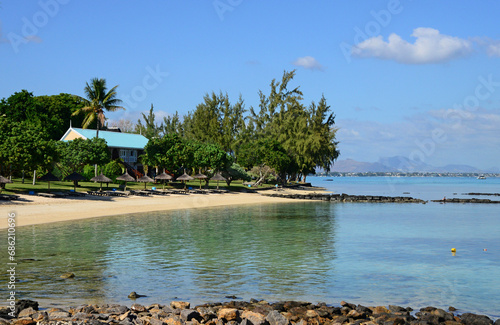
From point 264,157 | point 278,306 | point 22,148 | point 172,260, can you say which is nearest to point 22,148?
point 22,148

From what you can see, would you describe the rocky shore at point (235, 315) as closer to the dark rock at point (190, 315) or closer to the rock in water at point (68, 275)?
the dark rock at point (190, 315)

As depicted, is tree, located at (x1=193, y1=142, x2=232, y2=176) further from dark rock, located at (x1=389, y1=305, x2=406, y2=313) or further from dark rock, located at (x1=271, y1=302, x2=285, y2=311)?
dark rock, located at (x1=389, y1=305, x2=406, y2=313)

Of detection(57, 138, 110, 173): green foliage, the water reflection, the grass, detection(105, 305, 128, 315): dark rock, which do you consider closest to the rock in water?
the water reflection

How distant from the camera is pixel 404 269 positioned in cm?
2188

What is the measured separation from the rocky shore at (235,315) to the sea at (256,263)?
151cm

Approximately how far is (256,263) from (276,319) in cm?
1016

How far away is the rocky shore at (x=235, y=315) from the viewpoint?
1223 cm

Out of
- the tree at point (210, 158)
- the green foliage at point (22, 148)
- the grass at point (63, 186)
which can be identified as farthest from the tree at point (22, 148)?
the tree at point (210, 158)

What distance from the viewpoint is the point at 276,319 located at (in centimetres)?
1240

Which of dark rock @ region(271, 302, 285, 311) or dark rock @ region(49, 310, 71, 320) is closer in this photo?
dark rock @ region(49, 310, 71, 320)

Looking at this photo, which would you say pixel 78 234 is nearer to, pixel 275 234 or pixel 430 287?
pixel 275 234

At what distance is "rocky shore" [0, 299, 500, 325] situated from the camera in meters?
12.2

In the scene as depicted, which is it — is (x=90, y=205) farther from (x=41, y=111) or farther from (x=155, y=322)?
(x=41, y=111)

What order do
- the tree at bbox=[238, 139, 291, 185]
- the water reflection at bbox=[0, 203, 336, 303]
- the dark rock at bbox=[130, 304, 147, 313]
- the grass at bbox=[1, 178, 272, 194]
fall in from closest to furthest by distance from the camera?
1. the dark rock at bbox=[130, 304, 147, 313]
2. the water reflection at bbox=[0, 203, 336, 303]
3. the grass at bbox=[1, 178, 272, 194]
4. the tree at bbox=[238, 139, 291, 185]
